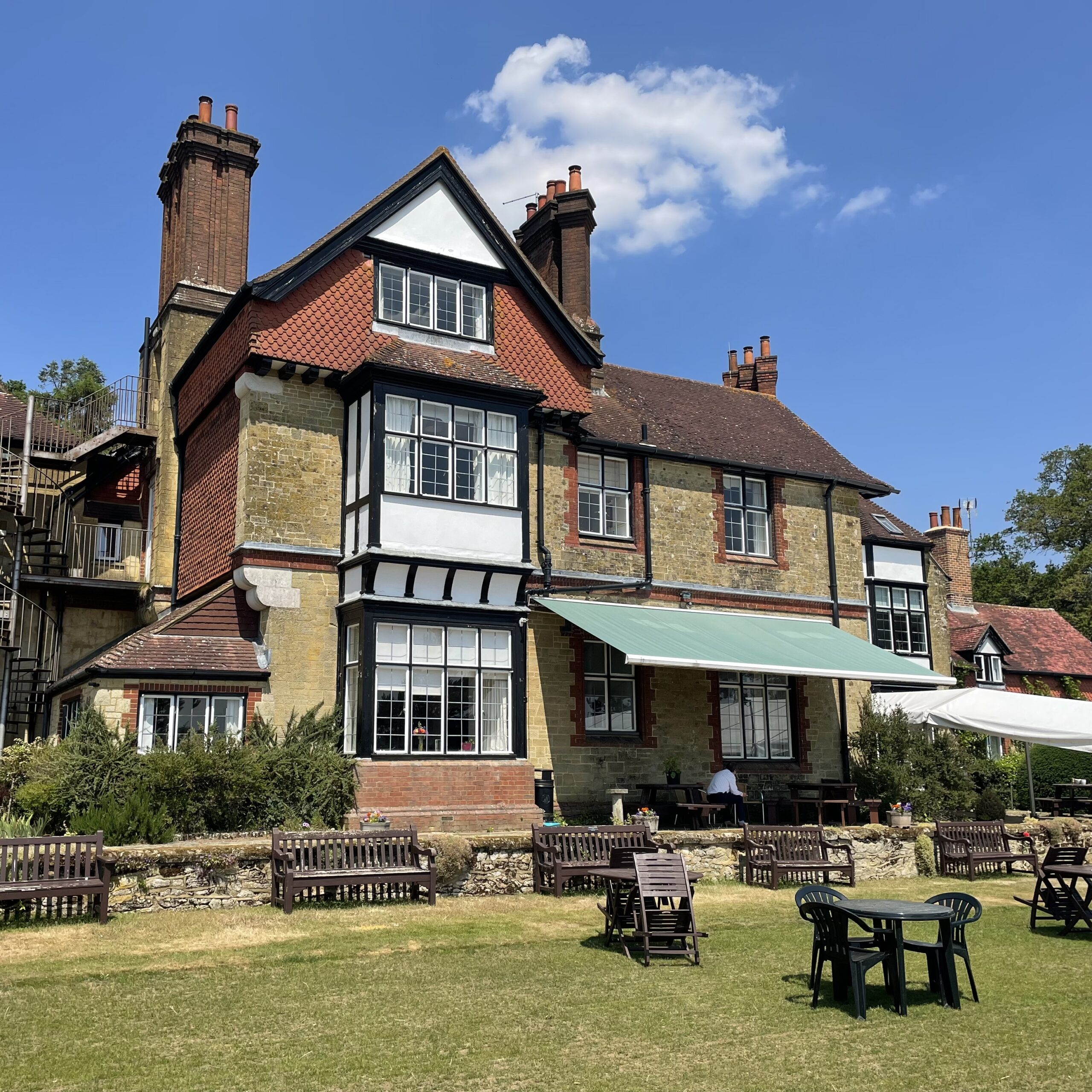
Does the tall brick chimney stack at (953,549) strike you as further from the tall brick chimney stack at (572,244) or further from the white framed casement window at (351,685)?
the white framed casement window at (351,685)

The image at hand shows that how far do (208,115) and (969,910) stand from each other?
19387 mm

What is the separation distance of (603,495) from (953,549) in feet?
65.6

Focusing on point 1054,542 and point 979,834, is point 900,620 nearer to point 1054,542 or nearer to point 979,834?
point 979,834

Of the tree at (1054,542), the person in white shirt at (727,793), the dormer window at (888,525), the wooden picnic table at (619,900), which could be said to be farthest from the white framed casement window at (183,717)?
the tree at (1054,542)

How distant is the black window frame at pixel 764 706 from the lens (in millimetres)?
20844

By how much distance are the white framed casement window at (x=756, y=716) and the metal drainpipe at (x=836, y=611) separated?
47.8 inches

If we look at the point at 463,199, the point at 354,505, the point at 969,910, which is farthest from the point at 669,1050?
the point at 463,199

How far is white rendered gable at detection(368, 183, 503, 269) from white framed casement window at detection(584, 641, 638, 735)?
23.3ft

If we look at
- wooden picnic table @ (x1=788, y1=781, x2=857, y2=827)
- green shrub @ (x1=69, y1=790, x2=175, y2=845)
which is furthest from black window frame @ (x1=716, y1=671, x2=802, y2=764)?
green shrub @ (x1=69, y1=790, x2=175, y2=845)

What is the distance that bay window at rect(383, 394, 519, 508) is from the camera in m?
17.1

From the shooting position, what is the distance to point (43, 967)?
925cm

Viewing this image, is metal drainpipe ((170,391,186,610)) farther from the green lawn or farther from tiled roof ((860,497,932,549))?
tiled roof ((860,497,932,549))

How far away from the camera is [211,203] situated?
69.5 feet

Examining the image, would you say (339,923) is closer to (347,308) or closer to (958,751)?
(347,308)
